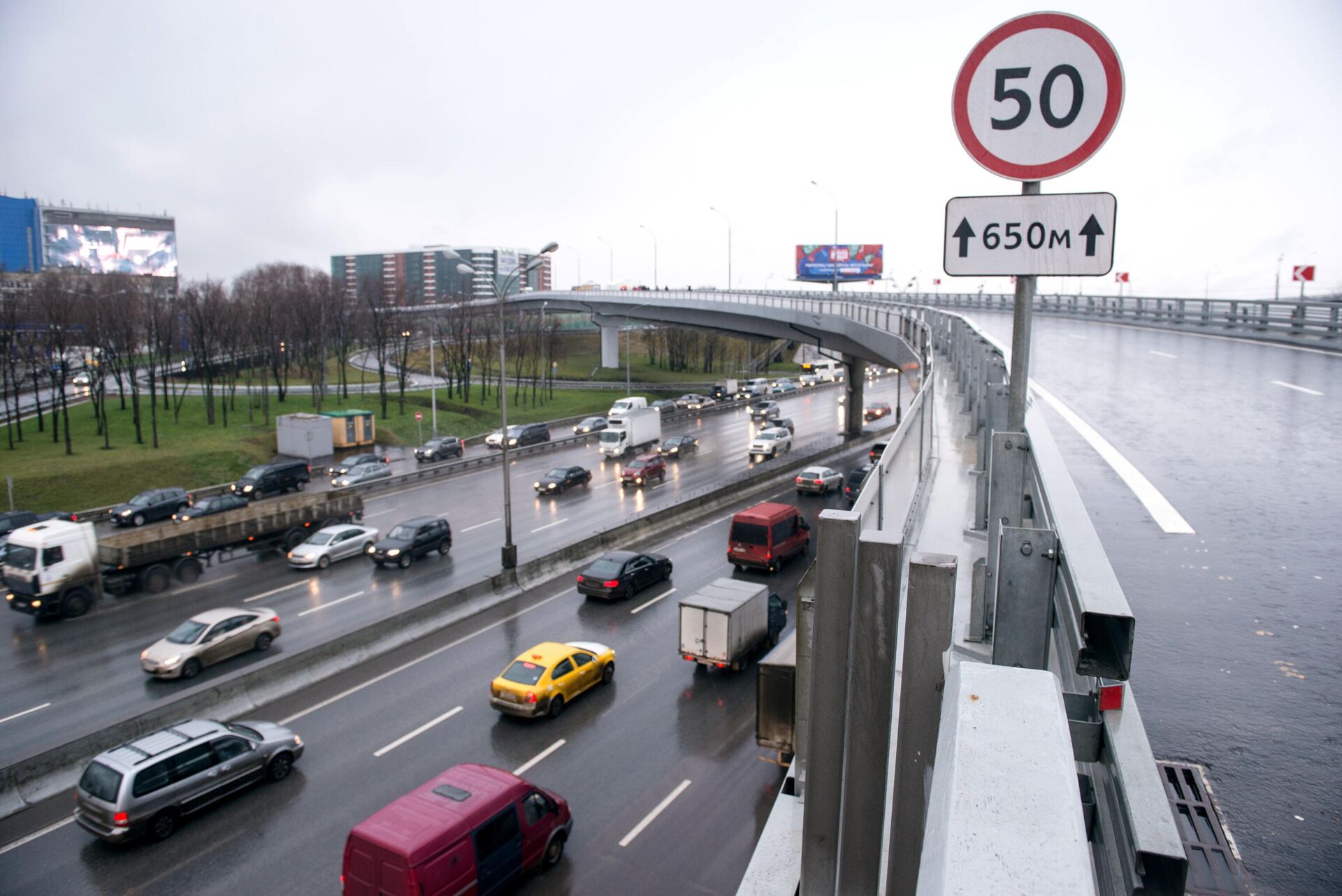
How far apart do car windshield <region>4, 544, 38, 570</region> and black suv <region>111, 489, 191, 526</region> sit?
10.0m

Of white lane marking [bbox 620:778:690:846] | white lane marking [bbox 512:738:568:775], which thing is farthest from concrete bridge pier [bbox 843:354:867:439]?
white lane marking [bbox 620:778:690:846]

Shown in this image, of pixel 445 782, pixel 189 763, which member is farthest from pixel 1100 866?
pixel 189 763

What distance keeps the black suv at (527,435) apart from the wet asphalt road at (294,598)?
16.7 ft

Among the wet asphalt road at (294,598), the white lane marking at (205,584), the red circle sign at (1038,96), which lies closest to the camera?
the red circle sign at (1038,96)

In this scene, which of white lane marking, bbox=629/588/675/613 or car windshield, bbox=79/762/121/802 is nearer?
car windshield, bbox=79/762/121/802

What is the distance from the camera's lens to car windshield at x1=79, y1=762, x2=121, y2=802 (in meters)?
13.1

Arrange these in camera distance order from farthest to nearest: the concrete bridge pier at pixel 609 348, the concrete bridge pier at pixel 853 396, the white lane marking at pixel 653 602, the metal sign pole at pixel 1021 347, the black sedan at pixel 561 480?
the concrete bridge pier at pixel 609 348
the concrete bridge pier at pixel 853 396
the black sedan at pixel 561 480
the white lane marking at pixel 653 602
the metal sign pole at pixel 1021 347

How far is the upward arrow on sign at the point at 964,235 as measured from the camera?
557 cm

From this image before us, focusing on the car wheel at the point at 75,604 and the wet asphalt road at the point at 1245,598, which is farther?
the car wheel at the point at 75,604

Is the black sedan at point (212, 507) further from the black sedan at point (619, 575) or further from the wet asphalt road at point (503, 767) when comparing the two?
the black sedan at point (619, 575)

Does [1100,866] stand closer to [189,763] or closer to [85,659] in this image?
[189,763]

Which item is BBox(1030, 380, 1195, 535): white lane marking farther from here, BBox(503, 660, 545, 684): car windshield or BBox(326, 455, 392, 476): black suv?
BBox(326, 455, 392, 476): black suv

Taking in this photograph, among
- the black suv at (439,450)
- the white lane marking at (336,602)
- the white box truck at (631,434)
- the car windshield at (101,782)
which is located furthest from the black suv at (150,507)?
the car windshield at (101,782)

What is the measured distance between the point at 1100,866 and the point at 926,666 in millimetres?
1030
